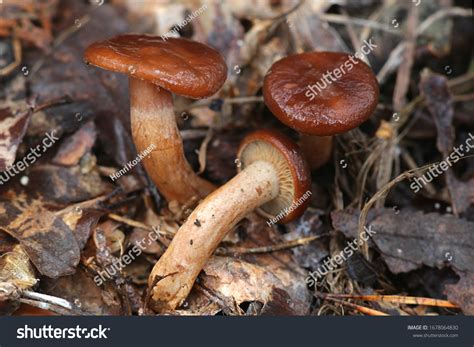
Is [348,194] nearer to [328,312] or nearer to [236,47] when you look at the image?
[328,312]

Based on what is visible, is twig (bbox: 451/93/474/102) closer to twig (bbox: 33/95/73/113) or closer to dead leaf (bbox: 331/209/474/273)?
dead leaf (bbox: 331/209/474/273)

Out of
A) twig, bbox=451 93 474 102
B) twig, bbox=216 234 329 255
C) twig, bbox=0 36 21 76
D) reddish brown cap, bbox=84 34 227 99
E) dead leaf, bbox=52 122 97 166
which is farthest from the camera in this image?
twig, bbox=451 93 474 102

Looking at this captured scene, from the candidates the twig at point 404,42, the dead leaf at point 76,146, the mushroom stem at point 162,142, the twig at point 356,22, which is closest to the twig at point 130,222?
the mushroom stem at point 162,142

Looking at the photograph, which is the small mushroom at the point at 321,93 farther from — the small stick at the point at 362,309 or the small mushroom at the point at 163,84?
the small stick at the point at 362,309

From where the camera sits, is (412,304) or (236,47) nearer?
(412,304)

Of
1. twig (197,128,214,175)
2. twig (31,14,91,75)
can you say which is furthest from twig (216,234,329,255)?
twig (31,14,91,75)

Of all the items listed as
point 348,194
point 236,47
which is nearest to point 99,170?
point 236,47

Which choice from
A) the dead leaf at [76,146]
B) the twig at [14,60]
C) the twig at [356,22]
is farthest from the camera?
the twig at [356,22]
